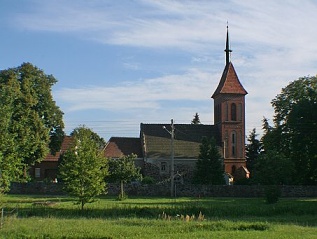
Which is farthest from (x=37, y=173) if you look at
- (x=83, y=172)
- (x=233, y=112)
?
(x=83, y=172)

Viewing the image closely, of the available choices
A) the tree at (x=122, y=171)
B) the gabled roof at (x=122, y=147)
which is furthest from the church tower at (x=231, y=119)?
the tree at (x=122, y=171)

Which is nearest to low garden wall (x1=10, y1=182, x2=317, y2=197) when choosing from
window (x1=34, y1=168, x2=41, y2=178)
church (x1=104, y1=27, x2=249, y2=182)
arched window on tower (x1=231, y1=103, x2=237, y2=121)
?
church (x1=104, y1=27, x2=249, y2=182)

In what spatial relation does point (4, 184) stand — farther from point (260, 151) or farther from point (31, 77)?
point (260, 151)

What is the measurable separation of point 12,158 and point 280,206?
1936 cm

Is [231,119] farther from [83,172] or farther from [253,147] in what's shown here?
[83,172]

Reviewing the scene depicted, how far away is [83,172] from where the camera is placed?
35375 mm

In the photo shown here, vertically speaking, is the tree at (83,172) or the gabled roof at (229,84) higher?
the gabled roof at (229,84)

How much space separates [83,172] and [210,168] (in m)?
28.6

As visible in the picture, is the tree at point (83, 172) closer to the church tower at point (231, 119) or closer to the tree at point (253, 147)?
the church tower at point (231, 119)

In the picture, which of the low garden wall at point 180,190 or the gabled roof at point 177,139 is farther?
the gabled roof at point 177,139

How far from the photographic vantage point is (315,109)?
52500 mm

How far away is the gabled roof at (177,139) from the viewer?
72500 millimetres

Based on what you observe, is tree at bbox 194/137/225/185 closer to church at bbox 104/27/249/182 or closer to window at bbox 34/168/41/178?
church at bbox 104/27/249/182

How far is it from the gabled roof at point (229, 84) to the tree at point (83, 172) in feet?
139
